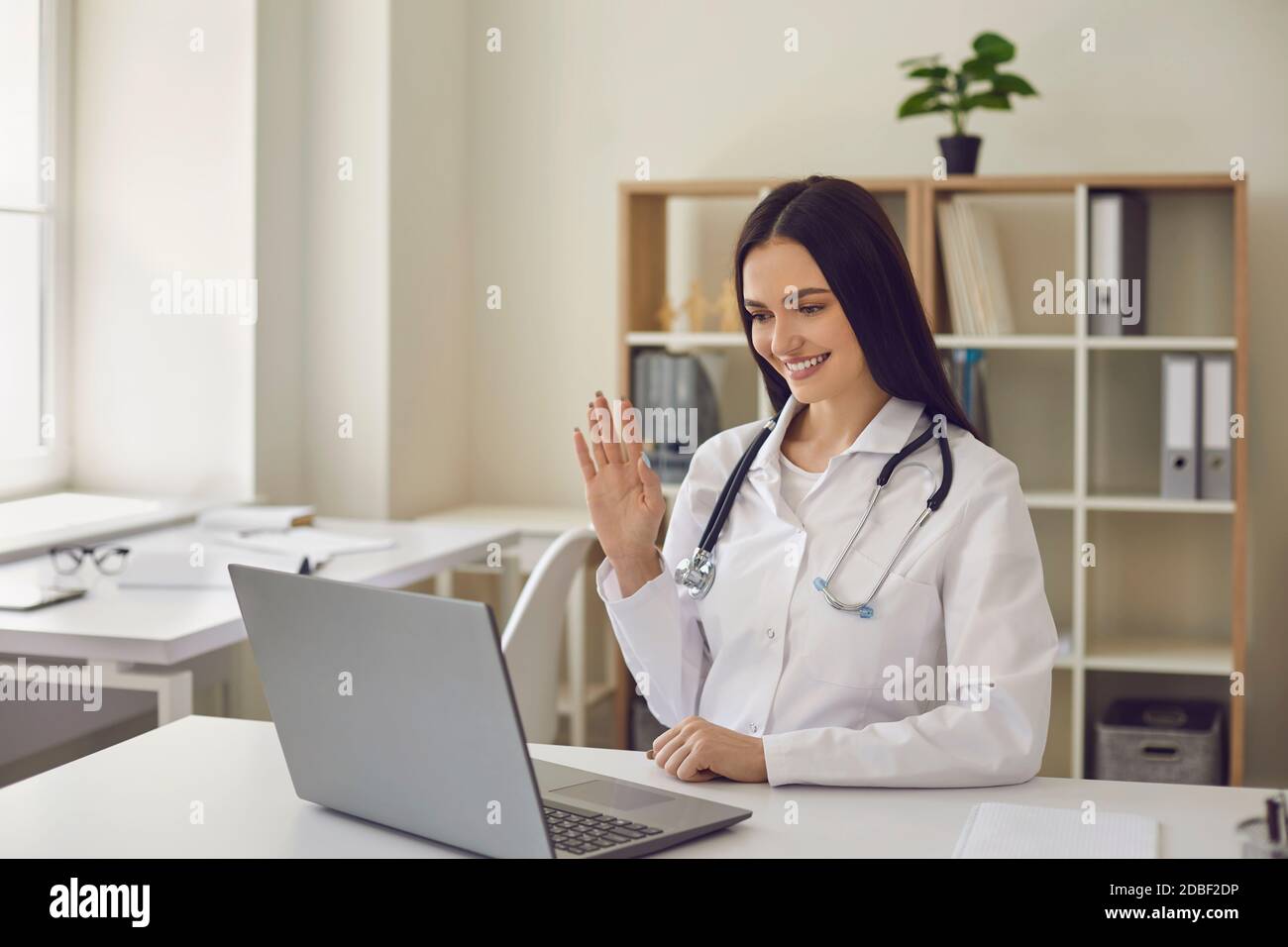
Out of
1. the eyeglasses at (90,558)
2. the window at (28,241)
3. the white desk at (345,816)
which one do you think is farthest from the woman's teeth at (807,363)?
the window at (28,241)

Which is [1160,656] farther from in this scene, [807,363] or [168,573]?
[168,573]

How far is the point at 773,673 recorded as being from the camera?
1.59 metres

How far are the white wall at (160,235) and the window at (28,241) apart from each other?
80mm

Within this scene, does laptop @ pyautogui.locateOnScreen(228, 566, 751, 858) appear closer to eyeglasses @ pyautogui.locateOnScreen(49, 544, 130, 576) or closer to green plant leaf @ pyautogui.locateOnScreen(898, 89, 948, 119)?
eyeglasses @ pyautogui.locateOnScreen(49, 544, 130, 576)

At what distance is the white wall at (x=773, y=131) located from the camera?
3350 mm

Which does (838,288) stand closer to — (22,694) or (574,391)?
(22,694)

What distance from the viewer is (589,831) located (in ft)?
3.80

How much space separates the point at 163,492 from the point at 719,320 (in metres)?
1.52

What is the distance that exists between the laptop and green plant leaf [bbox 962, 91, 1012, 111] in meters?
2.33

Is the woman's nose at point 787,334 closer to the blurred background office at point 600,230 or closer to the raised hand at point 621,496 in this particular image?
the raised hand at point 621,496

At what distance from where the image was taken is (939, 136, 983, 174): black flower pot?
10.5 ft

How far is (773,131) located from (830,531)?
225cm

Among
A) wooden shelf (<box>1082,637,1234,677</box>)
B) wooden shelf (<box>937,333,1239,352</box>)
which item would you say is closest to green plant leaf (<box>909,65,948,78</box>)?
wooden shelf (<box>937,333,1239,352</box>)
